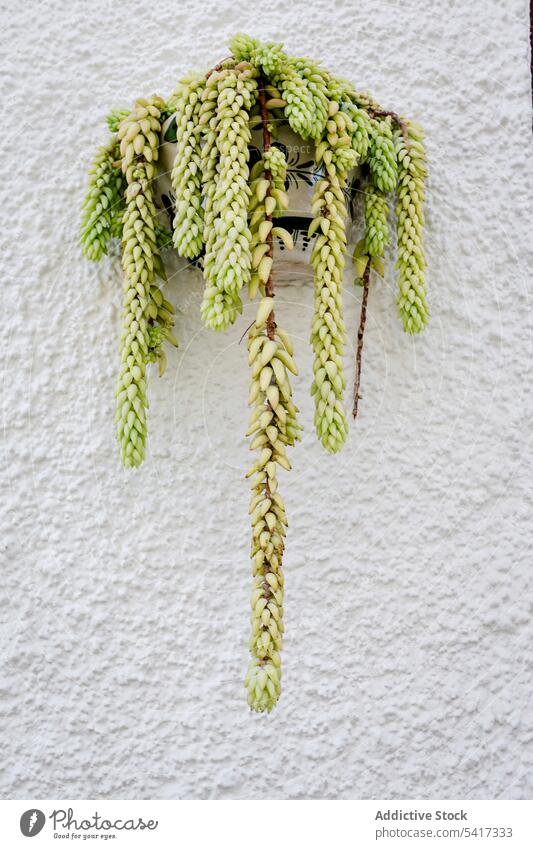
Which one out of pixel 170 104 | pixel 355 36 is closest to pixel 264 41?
pixel 355 36

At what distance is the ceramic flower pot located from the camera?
777mm

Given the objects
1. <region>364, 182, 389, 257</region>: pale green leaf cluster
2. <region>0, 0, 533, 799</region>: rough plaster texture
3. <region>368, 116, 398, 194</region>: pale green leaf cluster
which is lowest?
<region>0, 0, 533, 799</region>: rough plaster texture

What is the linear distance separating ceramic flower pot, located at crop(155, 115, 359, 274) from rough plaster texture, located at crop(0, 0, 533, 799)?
87 mm

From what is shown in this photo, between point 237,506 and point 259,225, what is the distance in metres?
0.29

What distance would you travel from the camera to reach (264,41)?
946 mm

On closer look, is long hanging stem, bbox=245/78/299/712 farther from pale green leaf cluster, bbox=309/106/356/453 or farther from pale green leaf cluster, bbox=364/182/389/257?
pale green leaf cluster, bbox=364/182/389/257

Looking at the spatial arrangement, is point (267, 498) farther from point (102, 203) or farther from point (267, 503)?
point (102, 203)

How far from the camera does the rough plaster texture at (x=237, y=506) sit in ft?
2.82

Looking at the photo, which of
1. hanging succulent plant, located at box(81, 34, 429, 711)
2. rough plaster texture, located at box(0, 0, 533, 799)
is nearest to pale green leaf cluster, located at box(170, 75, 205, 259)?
hanging succulent plant, located at box(81, 34, 429, 711)

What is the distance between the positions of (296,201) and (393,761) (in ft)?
1.78

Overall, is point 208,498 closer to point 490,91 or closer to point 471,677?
point 471,677

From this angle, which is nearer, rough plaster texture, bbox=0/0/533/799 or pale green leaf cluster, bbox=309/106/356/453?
pale green leaf cluster, bbox=309/106/356/453

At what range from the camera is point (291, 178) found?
0.79 meters

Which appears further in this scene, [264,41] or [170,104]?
[264,41]
